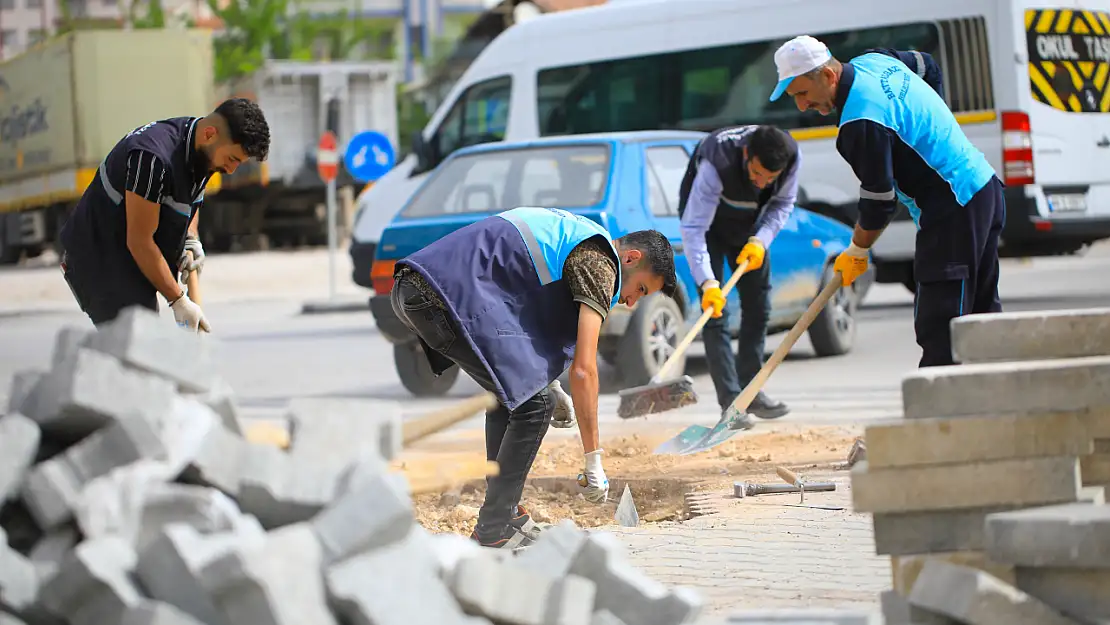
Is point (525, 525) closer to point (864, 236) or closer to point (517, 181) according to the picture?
point (864, 236)

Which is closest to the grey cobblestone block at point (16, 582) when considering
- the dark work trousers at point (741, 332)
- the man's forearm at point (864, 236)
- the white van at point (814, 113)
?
the man's forearm at point (864, 236)

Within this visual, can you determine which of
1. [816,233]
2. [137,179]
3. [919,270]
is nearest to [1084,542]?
[919,270]

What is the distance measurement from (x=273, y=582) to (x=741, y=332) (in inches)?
241

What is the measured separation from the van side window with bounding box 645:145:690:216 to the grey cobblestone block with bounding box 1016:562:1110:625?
6450mm

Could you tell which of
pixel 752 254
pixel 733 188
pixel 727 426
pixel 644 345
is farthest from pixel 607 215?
pixel 727 426

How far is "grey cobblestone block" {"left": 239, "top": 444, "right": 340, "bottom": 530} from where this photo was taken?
3.59 meters

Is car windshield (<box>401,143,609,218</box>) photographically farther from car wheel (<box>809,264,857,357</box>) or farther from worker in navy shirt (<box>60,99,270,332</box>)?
worker in navy shirt (<box>60,99,270,332</box>)

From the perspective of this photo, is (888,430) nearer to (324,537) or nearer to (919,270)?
(324,537)

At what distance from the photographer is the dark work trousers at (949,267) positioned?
20.0 feet

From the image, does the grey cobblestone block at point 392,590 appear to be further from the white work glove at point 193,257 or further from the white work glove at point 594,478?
the white work glove at point 193,257

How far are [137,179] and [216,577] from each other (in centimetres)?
285

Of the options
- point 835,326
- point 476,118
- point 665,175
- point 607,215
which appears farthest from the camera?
point 476,118

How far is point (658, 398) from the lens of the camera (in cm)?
792

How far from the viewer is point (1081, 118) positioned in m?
14.3
